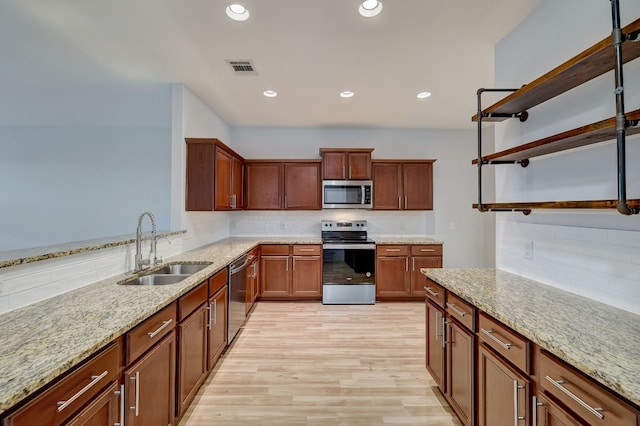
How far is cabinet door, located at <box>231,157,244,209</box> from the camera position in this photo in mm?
3818

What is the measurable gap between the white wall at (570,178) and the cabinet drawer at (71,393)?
228 cm

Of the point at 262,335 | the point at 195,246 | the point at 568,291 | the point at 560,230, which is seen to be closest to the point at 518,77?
the point at 560,230

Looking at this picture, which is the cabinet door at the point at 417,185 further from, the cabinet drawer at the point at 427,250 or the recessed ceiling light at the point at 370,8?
the recessed ceiling light at the point at 370,8

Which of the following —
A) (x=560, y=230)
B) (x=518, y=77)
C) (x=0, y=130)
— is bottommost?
(x=560, y=230)

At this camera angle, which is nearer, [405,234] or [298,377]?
[298,377]

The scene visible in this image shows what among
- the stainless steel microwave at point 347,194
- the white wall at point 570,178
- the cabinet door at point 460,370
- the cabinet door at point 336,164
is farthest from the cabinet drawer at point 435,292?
the cabinet door at point 336,164

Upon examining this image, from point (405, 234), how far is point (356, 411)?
3213 mm

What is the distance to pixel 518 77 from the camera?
82.1 inches

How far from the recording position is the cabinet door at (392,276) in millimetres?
4117

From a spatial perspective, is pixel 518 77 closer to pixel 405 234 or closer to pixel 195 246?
pixel 405 234

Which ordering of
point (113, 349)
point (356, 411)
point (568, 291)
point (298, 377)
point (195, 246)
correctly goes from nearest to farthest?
point (113, 349) < point (568, 291) < point (356, 411) < point (298, 377) < point (195, 246)

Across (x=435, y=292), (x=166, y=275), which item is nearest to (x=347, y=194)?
(x=435, y=292)

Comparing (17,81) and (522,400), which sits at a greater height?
(17,81)

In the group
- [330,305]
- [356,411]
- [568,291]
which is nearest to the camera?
[568,291]
